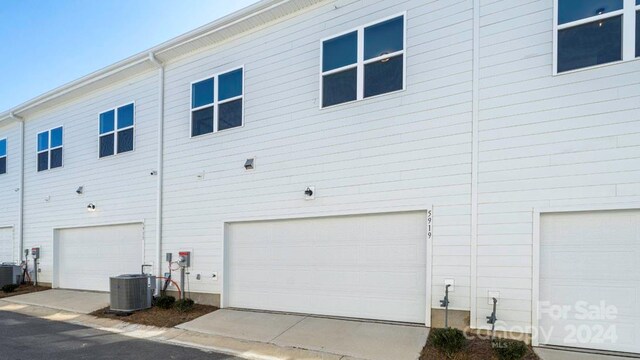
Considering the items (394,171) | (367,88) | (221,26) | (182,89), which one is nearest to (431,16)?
(367,88)

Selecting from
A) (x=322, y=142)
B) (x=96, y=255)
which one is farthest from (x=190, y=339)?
(x=96, y=255)

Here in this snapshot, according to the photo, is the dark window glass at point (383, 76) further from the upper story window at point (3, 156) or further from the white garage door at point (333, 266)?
the upper story window at point (3, 156)

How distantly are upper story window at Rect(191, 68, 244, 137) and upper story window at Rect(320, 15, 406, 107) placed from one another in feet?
7.57

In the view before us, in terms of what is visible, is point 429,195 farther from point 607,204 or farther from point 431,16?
point 431,16

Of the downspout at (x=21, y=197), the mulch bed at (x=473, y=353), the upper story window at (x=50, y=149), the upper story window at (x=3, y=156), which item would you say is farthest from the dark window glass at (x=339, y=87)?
the upper story window at (x=3, y=156)

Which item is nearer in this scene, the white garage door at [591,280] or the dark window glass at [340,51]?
the white garage door at [591,280]

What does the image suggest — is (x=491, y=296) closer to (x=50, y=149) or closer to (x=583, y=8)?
(x=583, y=8)

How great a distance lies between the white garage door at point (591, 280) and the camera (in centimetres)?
529

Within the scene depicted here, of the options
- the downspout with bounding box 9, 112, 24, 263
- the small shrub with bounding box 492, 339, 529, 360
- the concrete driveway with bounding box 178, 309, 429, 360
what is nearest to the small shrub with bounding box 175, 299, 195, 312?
the concrete driveway with bounding box 178, 309, 429, 360

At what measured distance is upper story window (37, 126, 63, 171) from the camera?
12.8 m

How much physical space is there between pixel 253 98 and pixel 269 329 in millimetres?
4891

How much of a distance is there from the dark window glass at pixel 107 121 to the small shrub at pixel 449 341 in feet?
34.0

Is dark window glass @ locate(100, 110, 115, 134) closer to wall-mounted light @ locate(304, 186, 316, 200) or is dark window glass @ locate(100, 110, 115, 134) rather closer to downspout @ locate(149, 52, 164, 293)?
downspout @ locate(149, 52, 164, 293)

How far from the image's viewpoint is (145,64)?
10.3 meters
